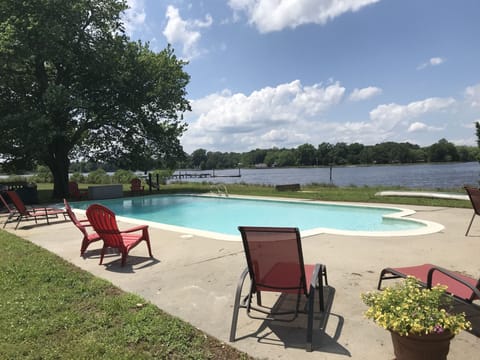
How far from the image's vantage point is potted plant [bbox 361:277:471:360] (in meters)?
1.97

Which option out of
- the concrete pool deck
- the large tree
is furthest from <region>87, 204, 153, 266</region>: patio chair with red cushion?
the large tree

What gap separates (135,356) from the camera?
2596 millimetres

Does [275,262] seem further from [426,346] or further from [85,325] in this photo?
[85,325]

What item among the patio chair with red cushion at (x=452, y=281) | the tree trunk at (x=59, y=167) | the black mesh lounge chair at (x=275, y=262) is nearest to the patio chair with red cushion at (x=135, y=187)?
the tree trunk at (x=59, y=167)

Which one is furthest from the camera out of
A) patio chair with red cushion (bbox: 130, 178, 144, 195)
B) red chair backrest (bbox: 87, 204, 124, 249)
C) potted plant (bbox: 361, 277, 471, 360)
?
patio chair with red cushion (bbox: 130, 178, 144, 195)

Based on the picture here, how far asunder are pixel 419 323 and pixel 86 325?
109 inches

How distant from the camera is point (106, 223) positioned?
16.7ft

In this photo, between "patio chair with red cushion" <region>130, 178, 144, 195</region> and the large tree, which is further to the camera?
"patio chair with red cushion" <region>130, 178, 144, 195</region>

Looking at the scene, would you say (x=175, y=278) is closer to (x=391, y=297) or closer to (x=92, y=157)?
(x=391, y=297)

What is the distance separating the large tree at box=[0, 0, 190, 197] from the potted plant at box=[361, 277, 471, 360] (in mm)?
15730

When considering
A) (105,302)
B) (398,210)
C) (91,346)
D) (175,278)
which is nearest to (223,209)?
(398,210)

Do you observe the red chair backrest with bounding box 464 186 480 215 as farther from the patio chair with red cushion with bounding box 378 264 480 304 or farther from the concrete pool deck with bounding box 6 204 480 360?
the patio chair with red cushion with bounding box 378 264 480 304

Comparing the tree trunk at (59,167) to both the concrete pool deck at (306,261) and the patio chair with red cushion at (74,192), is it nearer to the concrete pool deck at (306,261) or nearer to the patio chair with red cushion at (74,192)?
the patio chair with red cushion at (74,192)

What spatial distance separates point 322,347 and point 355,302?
3.22 ft
